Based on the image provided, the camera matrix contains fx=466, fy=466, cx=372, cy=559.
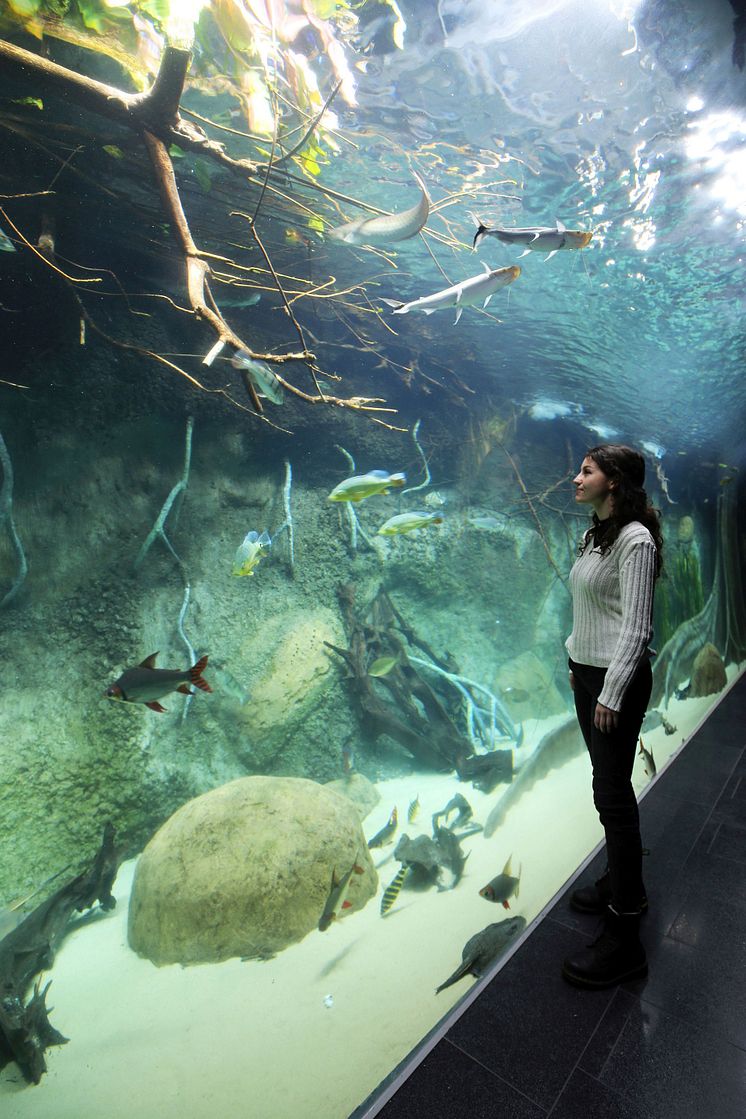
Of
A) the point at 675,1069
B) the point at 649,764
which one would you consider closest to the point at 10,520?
the point at 675,1069

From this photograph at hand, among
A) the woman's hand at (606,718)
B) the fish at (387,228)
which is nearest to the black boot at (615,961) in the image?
the woman's hand at (606,718)

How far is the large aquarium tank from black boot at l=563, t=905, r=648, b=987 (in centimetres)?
39

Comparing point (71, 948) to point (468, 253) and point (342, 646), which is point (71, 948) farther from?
point (468, 253)

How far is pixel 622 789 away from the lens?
214 centimetres

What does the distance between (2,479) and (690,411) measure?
17.1m

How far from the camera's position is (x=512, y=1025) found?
6.72ft

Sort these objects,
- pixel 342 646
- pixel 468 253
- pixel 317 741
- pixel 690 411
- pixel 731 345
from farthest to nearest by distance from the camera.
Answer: pixel 690 411, pixel 731 345, pixel 468 253, pixel 342 646, pixel 317 741

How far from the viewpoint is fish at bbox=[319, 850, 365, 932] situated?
2871mm

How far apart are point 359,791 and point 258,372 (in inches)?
185

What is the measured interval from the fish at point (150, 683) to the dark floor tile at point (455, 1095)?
5.97 feet

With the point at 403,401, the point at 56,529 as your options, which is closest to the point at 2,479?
the point at 56,529

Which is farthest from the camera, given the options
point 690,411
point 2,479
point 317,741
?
point 690,411

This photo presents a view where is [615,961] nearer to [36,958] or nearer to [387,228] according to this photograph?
[36,958]

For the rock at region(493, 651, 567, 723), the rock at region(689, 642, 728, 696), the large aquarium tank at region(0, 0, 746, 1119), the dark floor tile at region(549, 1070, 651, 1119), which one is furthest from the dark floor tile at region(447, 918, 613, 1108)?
the rock at region(689, 642, 728, 696)
